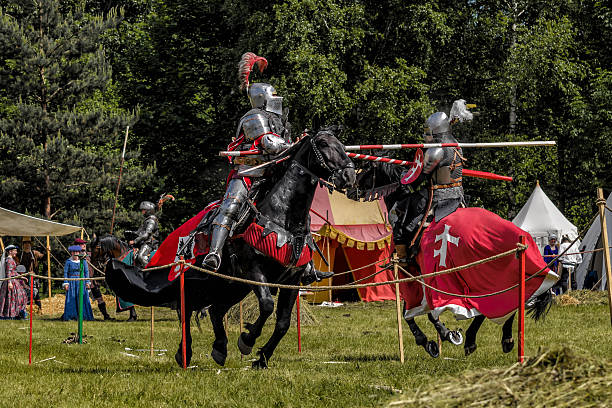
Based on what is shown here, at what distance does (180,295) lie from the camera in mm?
8711

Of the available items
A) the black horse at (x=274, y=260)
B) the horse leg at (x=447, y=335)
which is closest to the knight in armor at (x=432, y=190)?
the horse leg at (x=447, y=335)

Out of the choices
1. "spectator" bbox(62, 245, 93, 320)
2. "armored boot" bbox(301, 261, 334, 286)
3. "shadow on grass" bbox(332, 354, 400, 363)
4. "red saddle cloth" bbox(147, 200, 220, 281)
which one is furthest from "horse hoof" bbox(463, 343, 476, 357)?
"spectator" bbox(62, 245, 93, 320)

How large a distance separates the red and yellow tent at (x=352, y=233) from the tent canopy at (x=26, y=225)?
5.50 metres

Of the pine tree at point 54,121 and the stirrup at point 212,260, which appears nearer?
the stirrup at point 212,260

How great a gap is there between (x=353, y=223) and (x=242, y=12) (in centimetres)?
852

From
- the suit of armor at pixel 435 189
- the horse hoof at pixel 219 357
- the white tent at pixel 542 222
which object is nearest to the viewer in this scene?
the horse hoof at pixel 219 357

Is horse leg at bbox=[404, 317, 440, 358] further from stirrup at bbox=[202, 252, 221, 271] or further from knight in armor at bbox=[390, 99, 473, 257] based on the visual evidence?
stirrup at bbox=[202, 252, 221, 271]

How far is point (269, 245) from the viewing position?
808 cm

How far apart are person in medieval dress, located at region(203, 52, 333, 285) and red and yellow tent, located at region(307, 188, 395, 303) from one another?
33.5 ft

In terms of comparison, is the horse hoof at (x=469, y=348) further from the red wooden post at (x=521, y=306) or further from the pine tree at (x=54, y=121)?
the pine tree at (x=54, y=121)

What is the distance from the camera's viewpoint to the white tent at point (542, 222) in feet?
72.3

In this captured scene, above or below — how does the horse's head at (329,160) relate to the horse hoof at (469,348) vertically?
above

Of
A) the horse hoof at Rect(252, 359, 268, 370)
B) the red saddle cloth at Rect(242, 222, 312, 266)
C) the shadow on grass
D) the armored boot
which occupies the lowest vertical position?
the shadow on grass

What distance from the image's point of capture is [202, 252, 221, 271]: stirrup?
8180mm
